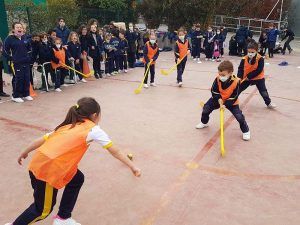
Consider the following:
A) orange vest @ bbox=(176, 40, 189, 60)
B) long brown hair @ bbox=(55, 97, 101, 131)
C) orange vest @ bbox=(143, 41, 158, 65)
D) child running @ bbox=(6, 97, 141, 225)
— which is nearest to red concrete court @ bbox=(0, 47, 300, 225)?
child running @ bbox=(6, 97, 141, 225)

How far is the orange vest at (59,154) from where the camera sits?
9.25 ft

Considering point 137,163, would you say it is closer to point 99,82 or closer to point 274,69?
point 99,82

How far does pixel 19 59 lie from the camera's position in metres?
7.63

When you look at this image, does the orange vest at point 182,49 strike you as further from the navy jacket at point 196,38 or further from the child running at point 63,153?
the child running at point 63,153

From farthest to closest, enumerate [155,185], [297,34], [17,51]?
[297,34], [17,51], [155,185]

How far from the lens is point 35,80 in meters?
10.2

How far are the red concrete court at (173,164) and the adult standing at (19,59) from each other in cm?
40

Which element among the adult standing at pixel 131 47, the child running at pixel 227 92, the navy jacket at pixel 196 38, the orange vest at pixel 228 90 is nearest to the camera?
the child running at pixel 227 92


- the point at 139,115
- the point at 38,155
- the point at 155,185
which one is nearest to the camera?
the point at 38,155

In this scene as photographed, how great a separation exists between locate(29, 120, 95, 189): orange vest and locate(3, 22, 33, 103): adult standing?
5369mm

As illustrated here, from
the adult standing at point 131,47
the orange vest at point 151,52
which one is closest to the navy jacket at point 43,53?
the orange vest at point 151,52

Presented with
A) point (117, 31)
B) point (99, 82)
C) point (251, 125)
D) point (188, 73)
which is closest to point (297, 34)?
point (188, 73)

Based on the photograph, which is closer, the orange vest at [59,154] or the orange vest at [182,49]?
the orange vest at [59,154]

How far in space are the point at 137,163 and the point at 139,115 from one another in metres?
2.30
